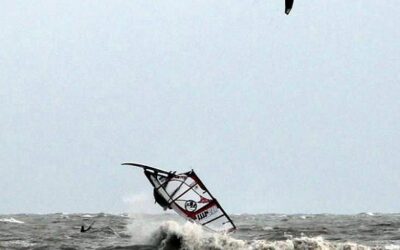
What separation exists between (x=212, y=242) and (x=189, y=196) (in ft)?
8.74

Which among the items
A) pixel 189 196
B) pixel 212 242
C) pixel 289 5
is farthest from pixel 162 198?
pixel 289 5

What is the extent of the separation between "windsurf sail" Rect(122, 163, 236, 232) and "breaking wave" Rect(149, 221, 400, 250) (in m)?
0.68

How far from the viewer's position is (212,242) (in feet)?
83.7

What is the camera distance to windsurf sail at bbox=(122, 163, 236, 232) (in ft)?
90.5

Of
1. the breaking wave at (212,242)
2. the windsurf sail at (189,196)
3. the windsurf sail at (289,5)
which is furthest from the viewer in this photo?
the windsurf sail at (189,196)

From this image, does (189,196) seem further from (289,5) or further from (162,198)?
(289,5)

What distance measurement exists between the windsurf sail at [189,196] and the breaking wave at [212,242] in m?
0.68

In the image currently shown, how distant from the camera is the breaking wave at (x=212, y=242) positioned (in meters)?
23.7

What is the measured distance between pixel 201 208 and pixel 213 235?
1591 mm

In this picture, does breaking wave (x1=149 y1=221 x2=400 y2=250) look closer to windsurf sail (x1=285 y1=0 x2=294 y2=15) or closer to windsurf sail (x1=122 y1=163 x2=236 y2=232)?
windsurf sail (x1=122 y1=163 x2=236 y2=232)

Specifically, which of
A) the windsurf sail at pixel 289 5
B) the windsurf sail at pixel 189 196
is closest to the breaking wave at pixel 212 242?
the windsurf sail at pixel 189 196

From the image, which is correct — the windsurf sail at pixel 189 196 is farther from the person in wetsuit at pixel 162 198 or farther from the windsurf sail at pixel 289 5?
the windsurf sail at pixel 289 5

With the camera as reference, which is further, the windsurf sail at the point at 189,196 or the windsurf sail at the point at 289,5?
the windsurf sail at the point at 189,196

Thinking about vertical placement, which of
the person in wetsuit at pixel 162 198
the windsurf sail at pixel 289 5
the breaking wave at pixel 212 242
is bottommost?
the breaking wave at pixel 212 242
